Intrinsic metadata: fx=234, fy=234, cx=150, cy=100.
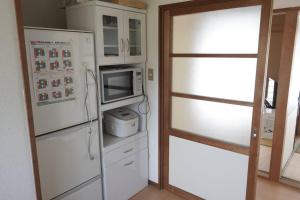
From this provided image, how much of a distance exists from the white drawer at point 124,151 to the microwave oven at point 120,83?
514mm

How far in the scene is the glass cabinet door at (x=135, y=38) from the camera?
2.26m

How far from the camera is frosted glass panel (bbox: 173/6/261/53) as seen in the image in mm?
1861

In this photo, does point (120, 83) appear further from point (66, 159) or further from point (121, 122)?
point (66, 159)

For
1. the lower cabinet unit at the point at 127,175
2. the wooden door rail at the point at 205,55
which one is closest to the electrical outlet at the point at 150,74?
the wooden door rail at the point at 205,55

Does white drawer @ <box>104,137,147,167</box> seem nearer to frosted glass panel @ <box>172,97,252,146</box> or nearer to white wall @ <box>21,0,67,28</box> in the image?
frosted glass panel @ <box>172,97,252,146</box>

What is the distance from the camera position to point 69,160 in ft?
6.31

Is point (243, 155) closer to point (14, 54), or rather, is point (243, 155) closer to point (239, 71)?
point (239, 71)

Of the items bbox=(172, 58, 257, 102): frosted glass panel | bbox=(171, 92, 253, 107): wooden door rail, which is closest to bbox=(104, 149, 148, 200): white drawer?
bbox=(171, 92, 253, 107): wooden door rail

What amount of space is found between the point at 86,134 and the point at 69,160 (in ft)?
0.82

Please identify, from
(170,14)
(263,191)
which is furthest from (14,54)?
(263,191)

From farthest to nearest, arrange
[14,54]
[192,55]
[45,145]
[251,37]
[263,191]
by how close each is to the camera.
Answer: [263,191]
[192,55]
[251,37]
[45,145]
[14,54]

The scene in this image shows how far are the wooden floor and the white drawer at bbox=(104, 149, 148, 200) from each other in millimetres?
96

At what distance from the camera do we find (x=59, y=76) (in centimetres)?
175

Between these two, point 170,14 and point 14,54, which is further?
point 170,14
